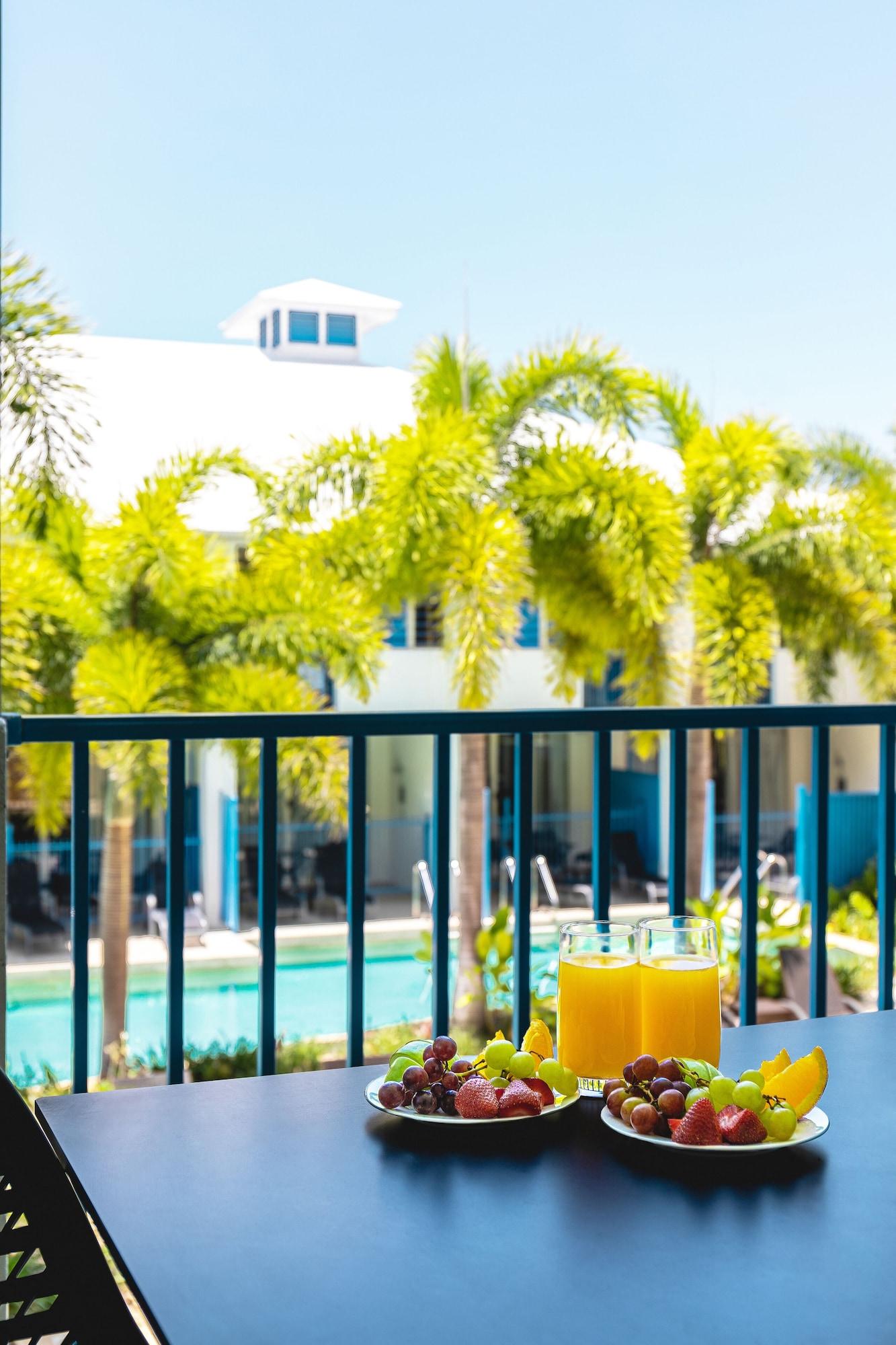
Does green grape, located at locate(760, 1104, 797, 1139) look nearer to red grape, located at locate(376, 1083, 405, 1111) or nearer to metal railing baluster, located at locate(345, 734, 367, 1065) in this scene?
red grape, located at locate(376, 1083, 405, 1111)

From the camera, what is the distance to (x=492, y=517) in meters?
9.55

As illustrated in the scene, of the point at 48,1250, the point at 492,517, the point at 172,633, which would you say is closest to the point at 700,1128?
the point at 48,1250

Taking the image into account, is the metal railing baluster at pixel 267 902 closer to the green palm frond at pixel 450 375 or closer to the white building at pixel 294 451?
the green palm frond at pixel 450 375

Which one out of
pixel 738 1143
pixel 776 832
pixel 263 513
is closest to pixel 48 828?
pixel 263 513

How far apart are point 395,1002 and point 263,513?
20.0 feet

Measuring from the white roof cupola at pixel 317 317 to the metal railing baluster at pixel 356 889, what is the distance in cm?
2019

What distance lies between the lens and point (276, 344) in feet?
71.8

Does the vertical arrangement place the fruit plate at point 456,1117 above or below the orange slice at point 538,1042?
below

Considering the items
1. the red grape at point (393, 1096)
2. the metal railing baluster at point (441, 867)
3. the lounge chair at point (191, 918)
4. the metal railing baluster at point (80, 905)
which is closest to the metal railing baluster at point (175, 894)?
the metal railing baluster at point (80, 905)

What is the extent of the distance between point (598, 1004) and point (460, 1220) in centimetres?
31

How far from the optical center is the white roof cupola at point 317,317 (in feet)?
71.9

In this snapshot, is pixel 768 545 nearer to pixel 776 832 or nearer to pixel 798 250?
pixel 776 832

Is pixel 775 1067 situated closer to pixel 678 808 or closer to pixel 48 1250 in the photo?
pixel 48 1250

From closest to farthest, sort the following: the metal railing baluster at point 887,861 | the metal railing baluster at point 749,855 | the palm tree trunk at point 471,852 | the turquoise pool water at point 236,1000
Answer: the metal railing baluster at point 749,855 < the metal railing baluster at point 887,861 < the palm tree trunk at point 471,852 < the turquoise pool water at point 236,1000
